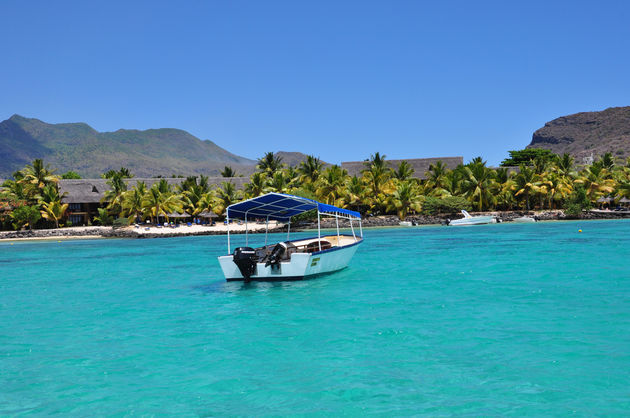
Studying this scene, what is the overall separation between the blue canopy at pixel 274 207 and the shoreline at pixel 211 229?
3133cm

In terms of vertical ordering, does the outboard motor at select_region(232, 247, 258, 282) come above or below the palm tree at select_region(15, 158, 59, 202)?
below

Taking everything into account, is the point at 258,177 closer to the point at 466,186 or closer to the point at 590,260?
the point at 466,186

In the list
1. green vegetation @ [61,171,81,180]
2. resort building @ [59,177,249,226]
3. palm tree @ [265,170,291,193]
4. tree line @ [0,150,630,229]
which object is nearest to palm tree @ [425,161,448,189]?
tree line @ [0,150,630,229]

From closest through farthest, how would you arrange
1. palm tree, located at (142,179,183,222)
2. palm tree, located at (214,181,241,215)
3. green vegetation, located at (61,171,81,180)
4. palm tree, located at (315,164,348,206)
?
palm tree, located at (142,179,183,222)
palm tree, located at (315,164,348,206)
palm tree, located at (214,181,241,215)
green vegetation, located at (61,171,81,180)

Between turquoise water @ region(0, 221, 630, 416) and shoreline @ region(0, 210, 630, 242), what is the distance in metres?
33.0

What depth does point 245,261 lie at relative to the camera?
56.1ft

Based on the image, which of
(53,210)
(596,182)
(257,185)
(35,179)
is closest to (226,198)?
(257,185)

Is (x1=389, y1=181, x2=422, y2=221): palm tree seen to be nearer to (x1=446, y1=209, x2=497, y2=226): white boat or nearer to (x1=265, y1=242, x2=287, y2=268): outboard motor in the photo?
(x1=446, y1=209, x2=497, y2=226): white boat

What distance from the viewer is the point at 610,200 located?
6359 cm

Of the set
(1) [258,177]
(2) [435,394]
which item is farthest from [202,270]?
(1) [258,177]

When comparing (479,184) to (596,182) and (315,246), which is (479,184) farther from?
(315,246)

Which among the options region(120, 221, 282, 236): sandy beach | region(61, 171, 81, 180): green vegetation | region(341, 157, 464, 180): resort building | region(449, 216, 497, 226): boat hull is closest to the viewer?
region(120, 221, 282, 236): sandy beach

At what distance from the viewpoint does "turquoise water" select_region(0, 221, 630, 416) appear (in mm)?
7727

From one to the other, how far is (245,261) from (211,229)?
1601 inches
